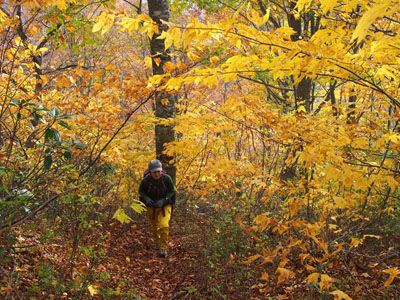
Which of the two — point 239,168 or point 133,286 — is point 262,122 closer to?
point 239,168

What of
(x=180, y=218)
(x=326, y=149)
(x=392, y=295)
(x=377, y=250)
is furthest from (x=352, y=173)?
(x=180, y=218)

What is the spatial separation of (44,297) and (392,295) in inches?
171

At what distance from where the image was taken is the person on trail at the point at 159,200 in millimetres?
6645

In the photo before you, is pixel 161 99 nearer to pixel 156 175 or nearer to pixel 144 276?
pixel 156 175

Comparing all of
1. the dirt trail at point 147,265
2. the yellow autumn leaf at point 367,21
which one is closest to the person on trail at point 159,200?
the dirt trail at point 147,265

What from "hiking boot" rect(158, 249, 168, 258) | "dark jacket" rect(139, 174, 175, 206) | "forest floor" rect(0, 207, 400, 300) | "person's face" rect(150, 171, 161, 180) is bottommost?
"hiking boot" rect(158, 249, 168, 258)

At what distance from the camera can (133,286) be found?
5.38 meters

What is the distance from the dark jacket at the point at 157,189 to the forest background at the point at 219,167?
629 millimetres

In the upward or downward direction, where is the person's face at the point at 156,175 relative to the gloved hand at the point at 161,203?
upward

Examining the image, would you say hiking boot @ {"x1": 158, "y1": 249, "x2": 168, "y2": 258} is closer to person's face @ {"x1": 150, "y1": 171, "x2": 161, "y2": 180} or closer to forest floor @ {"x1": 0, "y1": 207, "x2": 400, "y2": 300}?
forest floor @ {"x1": 0, "y1": 207, "x2": 400, "y2": 300}

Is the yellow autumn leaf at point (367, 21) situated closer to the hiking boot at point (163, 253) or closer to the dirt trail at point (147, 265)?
the dirt trail at point (147, 265)

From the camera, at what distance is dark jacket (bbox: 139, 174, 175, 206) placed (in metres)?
6.68

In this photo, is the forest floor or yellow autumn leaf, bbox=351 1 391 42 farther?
the forest floor

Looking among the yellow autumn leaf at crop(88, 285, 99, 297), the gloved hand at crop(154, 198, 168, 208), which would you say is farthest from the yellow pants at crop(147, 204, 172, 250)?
the yellow autumn leaf at crop(88, 285, 99, 297)
